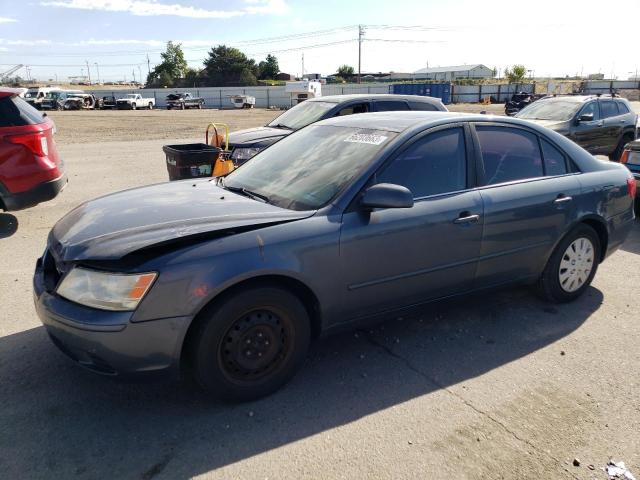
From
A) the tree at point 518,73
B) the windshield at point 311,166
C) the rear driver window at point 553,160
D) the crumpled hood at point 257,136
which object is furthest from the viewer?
the tree at point 518,73

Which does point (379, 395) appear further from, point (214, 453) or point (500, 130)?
point (500, 130)

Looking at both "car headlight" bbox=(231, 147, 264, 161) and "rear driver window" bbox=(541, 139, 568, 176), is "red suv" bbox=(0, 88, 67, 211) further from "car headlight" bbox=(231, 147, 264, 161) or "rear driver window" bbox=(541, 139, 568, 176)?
"rear driver window" bbox=(541, 139, 568, 176)

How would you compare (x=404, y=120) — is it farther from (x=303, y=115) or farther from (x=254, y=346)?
(x=303, y=115)

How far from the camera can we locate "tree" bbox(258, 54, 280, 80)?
10125 cm

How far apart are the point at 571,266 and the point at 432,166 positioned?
174cm

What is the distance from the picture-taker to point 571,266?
14.1 ft

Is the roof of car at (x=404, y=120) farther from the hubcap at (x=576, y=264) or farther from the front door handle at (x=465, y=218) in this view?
the hubcap at (x=576, y=264)

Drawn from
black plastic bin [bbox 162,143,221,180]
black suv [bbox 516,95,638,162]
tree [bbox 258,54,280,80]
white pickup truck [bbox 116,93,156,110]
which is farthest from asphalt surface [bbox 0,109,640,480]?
tree [bbox 258,54,280,80]

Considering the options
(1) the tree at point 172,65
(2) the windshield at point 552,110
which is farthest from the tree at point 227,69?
(2) the windshield at point 552,110

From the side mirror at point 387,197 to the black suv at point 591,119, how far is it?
29.2 feet

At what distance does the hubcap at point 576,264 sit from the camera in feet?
14.0

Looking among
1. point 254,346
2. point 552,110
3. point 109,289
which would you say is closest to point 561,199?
point 254,346

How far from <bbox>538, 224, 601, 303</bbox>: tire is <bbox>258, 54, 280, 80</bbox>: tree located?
4031 inches

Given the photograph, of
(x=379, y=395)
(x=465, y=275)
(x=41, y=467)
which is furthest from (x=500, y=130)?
(x=41, y=467)
